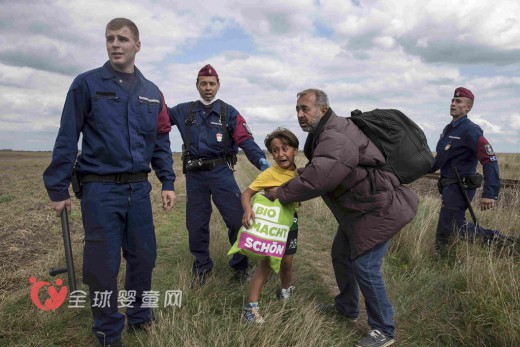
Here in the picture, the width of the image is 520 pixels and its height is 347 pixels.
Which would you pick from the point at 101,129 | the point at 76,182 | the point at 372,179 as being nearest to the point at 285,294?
the point at 372,179

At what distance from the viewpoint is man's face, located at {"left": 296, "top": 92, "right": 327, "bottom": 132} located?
2.99 meters

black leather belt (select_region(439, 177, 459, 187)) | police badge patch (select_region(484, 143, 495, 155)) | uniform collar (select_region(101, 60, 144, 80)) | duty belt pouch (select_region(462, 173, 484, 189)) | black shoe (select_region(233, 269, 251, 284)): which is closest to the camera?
uniform collar (select_region(101, 60, 144, 80))

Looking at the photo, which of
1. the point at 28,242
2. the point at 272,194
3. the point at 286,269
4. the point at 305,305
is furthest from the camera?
the point at 28,242

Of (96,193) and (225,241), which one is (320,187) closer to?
(96,193)

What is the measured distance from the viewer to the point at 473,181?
16.0 feet

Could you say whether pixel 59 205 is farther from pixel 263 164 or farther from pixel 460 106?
pixel 460 106

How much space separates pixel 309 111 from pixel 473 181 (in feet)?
10.0

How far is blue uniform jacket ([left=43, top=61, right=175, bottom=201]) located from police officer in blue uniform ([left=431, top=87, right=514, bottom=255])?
151 inches

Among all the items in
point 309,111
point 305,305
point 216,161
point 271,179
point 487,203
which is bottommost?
point 305,305

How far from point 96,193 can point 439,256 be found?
4.19m

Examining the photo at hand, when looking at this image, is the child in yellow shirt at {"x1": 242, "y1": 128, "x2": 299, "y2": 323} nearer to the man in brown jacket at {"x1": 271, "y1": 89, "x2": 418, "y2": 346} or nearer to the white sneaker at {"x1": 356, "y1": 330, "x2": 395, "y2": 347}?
the man in brown jacket at {"x1": 271, "y1": 89, "x2": 418, "y2": 346}

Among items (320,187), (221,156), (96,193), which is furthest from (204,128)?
(320,187)

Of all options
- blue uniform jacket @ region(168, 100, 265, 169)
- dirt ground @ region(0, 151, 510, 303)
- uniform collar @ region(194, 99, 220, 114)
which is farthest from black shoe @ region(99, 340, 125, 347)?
uniform collar @ region(194, 99, 220, 114)

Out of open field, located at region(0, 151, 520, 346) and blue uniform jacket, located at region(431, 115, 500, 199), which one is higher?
blue uniform jacket, located at region(431, 115, 500, 199)
